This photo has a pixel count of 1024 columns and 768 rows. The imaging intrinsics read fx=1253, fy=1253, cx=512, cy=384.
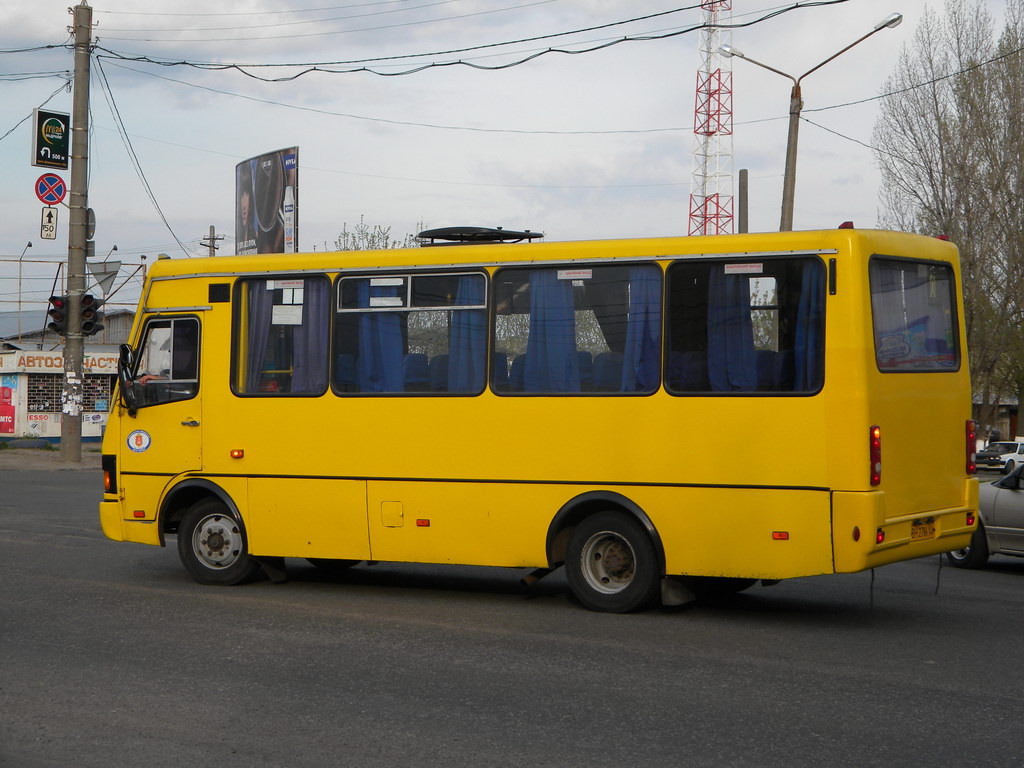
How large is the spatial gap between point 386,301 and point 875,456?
13.8ft

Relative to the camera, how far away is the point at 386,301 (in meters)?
10.6

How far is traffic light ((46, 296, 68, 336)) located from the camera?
2631 cm

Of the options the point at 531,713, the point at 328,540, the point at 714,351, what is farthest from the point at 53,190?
the point at 531,713

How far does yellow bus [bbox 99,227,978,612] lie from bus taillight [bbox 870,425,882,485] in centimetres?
3

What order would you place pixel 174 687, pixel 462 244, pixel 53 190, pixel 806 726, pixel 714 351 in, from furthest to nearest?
1. pixel 53 190
2. pixel 462 244
3. pixel 714 351
4. pixel 174 687
5. pixel 806 726

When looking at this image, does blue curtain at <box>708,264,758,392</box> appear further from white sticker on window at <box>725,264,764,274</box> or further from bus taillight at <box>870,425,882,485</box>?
bus taillight at <box>870,425,882,485</box>

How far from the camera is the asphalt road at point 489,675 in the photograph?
19.4 ft

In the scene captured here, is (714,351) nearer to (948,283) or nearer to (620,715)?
(948,283)

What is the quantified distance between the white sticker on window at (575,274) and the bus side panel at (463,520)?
1.66m

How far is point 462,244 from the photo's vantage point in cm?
1063

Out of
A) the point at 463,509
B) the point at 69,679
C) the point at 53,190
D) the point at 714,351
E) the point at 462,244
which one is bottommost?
the point at 69,679

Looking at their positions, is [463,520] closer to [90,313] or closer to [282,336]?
[282,336]

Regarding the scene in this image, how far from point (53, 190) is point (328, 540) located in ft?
65.8

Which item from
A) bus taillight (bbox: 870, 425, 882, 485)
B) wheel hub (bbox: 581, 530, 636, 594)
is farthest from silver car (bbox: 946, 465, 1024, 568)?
wheel hub (bbox: 581, 530, 636, 594)
